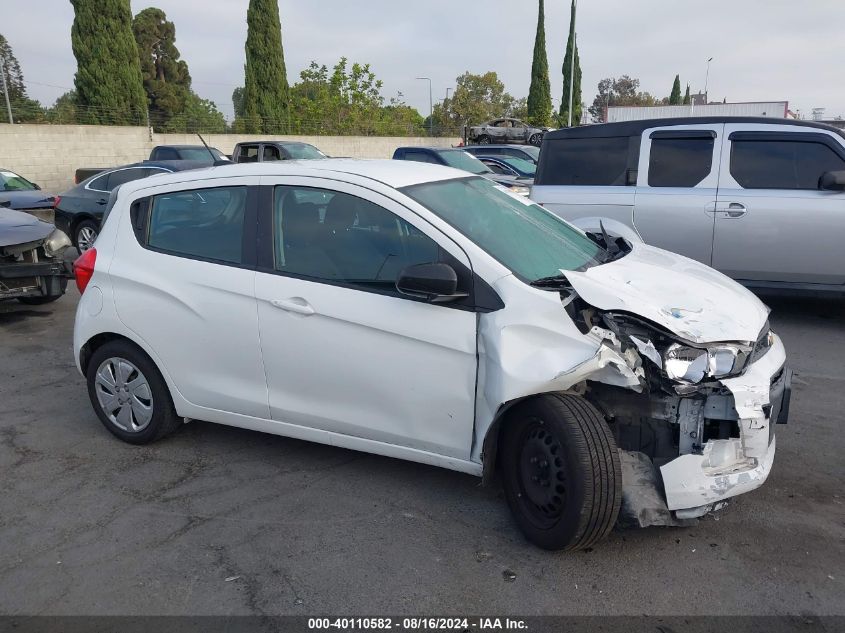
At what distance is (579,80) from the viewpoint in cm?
5522

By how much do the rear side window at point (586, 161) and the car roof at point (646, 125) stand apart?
62 millimetres

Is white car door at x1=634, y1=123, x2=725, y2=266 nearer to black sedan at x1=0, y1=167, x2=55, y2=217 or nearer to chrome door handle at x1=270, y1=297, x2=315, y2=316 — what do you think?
chrome door handle at x1=270, y1=297, x2=315, y2=316

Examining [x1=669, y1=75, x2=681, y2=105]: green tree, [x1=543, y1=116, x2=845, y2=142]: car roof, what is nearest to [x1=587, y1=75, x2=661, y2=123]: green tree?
[x1=669, y1=75, x2=681, y2=105]: green tree

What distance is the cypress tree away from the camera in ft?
106

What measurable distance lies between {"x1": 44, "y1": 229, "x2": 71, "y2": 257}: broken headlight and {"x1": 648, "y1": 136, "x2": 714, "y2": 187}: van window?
6293 millimetres

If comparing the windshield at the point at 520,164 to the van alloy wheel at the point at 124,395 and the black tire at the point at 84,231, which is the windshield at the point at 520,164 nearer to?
the black tire at the point at 84,231

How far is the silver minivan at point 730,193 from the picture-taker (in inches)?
267

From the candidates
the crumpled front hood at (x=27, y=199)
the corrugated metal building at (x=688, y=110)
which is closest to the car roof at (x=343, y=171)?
the crumpled front hood at (x=27, y=199)

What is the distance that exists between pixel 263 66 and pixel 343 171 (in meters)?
30.9

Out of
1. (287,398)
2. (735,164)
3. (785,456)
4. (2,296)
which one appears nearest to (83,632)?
(287,398)

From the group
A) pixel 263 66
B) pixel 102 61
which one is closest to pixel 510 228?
pixel 102 61

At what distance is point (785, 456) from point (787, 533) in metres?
0.93

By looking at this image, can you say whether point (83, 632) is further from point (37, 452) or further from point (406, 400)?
point (37, 452)

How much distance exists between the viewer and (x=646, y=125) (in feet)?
24.3
